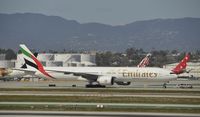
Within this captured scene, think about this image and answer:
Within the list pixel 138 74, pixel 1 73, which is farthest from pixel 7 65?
pixel 138 74

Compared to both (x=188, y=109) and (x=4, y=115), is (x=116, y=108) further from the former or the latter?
(x=4, y=115)

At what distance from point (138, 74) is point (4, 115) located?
49224 mm

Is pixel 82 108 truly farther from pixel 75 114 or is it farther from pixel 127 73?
pixel 127 73

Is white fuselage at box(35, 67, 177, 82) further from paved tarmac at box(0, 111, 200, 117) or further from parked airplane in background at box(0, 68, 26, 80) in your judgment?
paved tarmac at box(0, 111, 200, 117)

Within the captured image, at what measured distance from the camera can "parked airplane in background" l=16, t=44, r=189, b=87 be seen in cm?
8181

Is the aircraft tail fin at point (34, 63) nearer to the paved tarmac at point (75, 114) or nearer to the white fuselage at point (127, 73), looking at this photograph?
the white fuselage at point (127, 73)

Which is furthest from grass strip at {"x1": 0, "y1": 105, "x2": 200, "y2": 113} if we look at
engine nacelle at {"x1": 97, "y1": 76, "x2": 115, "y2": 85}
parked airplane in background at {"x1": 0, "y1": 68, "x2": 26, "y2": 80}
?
parked airplane in background at {"x1": 0, "y1": 68, "x2": 26, "y2": 80}

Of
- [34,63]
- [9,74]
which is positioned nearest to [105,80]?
[34,63]

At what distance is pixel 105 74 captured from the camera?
84.0 meters

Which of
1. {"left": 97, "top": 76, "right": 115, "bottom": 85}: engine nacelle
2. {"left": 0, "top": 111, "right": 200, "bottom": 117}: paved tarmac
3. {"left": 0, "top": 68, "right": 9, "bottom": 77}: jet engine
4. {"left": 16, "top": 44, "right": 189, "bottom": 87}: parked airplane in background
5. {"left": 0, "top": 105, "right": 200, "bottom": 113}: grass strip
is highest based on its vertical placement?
{"left": 0, "top": 68, "right": 9, "bottom": 77}: jet engine

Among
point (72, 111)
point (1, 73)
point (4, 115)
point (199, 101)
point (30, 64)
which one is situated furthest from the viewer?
point (1, 73)

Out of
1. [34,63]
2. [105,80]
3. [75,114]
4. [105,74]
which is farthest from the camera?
[34,63]

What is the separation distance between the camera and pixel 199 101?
158 feet

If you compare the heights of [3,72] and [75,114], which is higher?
[3,72]
